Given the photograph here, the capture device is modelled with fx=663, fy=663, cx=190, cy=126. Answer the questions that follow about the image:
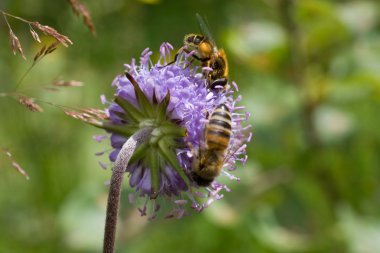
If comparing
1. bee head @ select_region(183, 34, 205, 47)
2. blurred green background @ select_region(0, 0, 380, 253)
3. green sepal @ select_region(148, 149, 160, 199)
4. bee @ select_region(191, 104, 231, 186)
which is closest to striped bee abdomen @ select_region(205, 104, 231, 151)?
bee @ select_region(191, 104, 231, 186)

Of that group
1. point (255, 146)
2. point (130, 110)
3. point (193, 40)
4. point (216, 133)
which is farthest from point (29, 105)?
point (255, 146)

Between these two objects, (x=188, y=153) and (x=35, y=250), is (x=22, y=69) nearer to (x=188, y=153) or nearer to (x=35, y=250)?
(x=35, y=250)

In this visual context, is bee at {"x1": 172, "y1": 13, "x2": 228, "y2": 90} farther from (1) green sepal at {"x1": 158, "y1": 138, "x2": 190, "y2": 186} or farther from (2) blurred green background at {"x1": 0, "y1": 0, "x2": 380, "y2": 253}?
(2) blurred green background at {"x1": 0, "y1": 0, "x2": 380, "y2": 253}

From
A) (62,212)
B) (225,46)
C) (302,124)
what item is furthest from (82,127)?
(302,124)

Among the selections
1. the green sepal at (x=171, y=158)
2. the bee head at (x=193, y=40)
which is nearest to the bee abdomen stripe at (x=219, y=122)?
the green sepal at (x=171, y=158)

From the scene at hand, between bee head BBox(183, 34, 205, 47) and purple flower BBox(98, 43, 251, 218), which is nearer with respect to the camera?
purple flower BBox(98, 43, 251, 218)

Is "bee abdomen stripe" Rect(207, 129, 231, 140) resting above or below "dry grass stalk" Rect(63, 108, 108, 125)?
below

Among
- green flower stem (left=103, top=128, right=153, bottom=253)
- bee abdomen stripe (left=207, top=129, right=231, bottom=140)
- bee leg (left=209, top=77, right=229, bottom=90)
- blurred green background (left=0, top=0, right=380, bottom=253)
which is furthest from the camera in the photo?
blurred green background (left=0, top=0, right=380, bottom=253)

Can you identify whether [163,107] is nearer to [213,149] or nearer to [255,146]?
[213,149]
